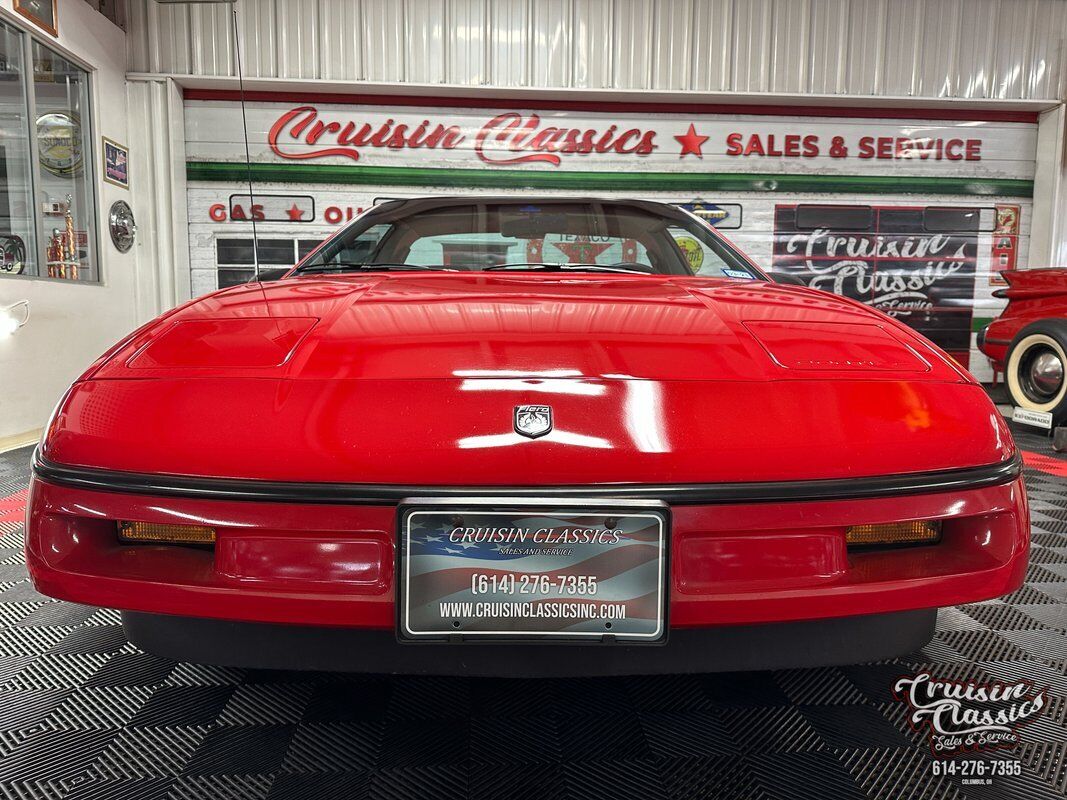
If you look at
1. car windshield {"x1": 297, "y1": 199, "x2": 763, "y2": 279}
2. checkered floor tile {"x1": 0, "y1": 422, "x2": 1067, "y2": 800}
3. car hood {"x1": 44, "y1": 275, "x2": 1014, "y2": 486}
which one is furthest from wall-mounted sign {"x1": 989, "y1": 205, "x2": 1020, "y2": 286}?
car hood {"x1": 44, "y1": 275, "x2": 1014, "y2": 486}

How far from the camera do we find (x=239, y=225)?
6.05 metres

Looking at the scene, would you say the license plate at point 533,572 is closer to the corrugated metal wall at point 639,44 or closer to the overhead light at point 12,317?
the overhead light at point 12,317

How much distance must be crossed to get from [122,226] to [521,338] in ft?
18.9

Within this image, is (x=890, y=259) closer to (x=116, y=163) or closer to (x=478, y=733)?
(x=478, y=733)

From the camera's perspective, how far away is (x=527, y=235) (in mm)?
1932

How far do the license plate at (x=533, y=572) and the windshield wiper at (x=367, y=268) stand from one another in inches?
38.6

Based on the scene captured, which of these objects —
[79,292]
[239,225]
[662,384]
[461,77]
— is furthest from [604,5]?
[662,384]

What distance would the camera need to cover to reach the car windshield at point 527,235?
6.06ft

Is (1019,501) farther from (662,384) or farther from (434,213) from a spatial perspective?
(434,213)

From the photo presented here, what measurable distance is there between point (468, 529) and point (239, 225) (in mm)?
6084

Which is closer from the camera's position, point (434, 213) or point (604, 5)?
point (434, 213)

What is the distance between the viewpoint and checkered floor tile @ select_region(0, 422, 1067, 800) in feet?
3.25

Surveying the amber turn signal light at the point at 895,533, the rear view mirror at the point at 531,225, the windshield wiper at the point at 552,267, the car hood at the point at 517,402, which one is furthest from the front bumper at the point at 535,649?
the rear view mirror at the point at 531,225

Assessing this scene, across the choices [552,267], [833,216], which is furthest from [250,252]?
[833,216]
